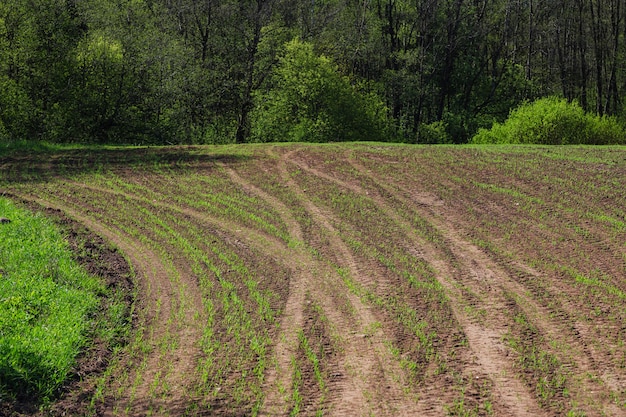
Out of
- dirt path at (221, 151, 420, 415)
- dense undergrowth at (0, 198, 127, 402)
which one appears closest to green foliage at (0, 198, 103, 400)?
dense undergrowth at (0, 198, 127, 402)

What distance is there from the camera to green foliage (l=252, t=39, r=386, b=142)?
3341 centimetres

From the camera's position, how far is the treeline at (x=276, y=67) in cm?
A: 3020

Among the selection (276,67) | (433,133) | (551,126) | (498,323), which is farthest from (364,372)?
(433,133)

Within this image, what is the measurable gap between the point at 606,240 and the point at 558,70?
44839mm

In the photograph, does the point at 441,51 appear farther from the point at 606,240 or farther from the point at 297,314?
the point at 297,314

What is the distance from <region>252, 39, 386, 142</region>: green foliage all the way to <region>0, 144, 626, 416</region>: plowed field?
1543 centimetres

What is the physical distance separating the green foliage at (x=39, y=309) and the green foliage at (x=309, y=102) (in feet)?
75.4

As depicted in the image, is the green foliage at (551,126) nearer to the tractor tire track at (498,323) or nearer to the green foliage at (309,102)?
the green foliage at (309,102)

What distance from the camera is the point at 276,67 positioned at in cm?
3650

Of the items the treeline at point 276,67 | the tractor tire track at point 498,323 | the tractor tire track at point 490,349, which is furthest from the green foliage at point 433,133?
the tractor tire track at point 490,349

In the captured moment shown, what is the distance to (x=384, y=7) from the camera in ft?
153

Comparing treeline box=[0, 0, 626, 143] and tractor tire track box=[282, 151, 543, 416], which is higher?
treeline box=[0, 0, 626, 143]

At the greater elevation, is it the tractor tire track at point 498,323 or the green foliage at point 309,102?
the green foliage at point 309,102

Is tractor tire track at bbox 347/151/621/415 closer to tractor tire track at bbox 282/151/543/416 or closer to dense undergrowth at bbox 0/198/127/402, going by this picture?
tractor tire track at bbox 282/151/543/416
